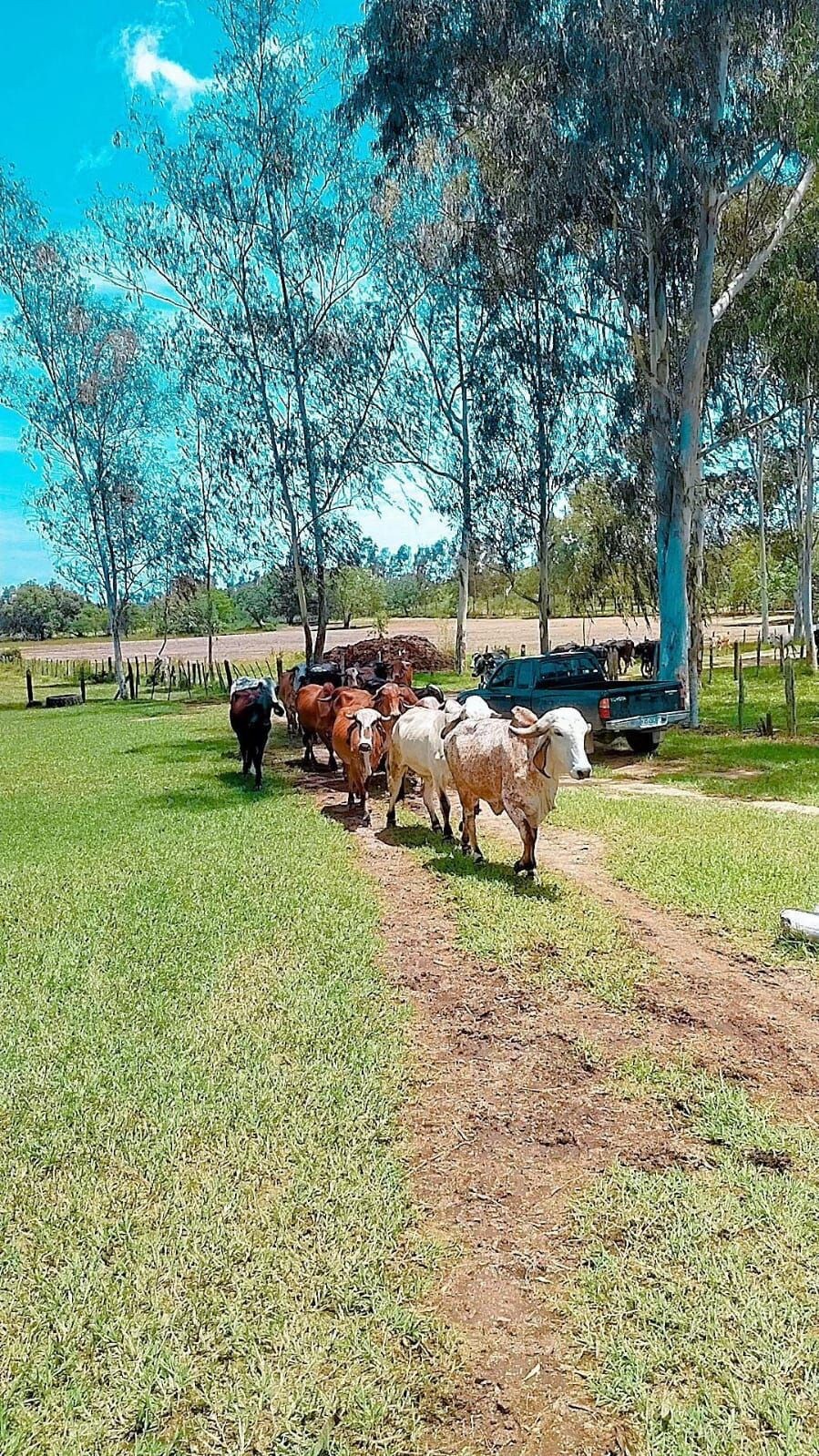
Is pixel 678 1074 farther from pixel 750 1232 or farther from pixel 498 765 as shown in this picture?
pixel 498 765

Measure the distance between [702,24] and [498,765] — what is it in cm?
1326

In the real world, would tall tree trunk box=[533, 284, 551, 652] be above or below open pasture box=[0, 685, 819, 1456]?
above

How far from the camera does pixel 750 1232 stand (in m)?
2.96

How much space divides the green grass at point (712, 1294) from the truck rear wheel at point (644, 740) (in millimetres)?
9910

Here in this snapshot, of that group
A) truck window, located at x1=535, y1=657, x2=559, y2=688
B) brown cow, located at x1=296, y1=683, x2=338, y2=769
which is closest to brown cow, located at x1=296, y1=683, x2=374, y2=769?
brown cow, located at x1=296, y1=683, x2=338, y2=769

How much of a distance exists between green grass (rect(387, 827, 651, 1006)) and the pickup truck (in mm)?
4283

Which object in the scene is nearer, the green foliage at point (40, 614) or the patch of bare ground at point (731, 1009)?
the patch of bare ground at point (731, 1009)

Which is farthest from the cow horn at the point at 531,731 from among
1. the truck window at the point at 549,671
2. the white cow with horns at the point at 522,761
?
the truck window at the point at 549,671

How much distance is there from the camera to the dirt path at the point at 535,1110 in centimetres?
244

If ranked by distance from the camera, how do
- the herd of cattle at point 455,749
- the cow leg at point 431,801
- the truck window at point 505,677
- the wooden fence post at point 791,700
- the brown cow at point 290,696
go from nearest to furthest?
the herd of cattle at point 455,749 → the cow leg at point 431,801 → the truck window at point 505,677 → the wooden fence post at point 791,700 → the brown cow at point 290,696

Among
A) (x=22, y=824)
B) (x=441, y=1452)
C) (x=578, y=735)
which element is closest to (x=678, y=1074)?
(x=441, y=1452)

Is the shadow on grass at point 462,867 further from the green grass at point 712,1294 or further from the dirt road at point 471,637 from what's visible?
the dirt road at point 471,637

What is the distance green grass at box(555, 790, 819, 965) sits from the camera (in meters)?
5.93

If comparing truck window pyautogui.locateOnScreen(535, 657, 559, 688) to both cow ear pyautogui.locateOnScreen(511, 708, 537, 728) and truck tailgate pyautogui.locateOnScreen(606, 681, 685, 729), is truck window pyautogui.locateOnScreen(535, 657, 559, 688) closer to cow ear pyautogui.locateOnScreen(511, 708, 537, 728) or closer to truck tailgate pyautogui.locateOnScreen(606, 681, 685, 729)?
truck tailgate pyautogui.locateOnScreen(606, 681, 685, 729)
